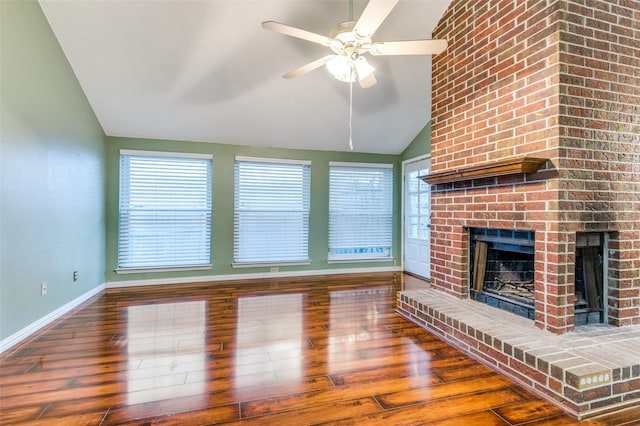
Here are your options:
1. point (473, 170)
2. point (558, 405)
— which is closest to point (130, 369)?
point (558, 405)

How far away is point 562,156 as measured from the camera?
2.08 meters

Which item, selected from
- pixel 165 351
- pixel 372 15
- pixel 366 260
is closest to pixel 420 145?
pixel 366 260

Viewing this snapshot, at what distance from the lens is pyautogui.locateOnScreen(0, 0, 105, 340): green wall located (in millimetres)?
2428

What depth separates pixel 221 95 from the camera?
3.86 metres

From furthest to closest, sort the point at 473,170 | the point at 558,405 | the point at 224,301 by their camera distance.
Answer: the point at 224,301 → the point at 473,170 → the point at 558,405

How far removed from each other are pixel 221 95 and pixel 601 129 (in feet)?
11.9

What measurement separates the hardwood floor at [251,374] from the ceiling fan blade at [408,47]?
2.16 meters

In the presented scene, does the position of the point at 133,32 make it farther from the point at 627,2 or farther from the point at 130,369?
the point at 627,2

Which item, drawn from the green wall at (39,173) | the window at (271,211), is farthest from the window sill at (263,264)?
the green wall at (39,173)

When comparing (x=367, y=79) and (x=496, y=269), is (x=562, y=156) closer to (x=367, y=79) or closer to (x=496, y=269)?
(x=496, y=269)

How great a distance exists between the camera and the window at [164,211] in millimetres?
4426

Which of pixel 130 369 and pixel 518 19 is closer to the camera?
pixel 130 369

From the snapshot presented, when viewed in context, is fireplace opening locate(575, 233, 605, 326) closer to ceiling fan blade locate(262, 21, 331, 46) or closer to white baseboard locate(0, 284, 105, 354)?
ceiling fan blade locate(262, 21, 331, 46)

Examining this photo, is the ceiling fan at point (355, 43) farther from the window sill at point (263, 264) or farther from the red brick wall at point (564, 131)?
the window sill at point (263, 264)
